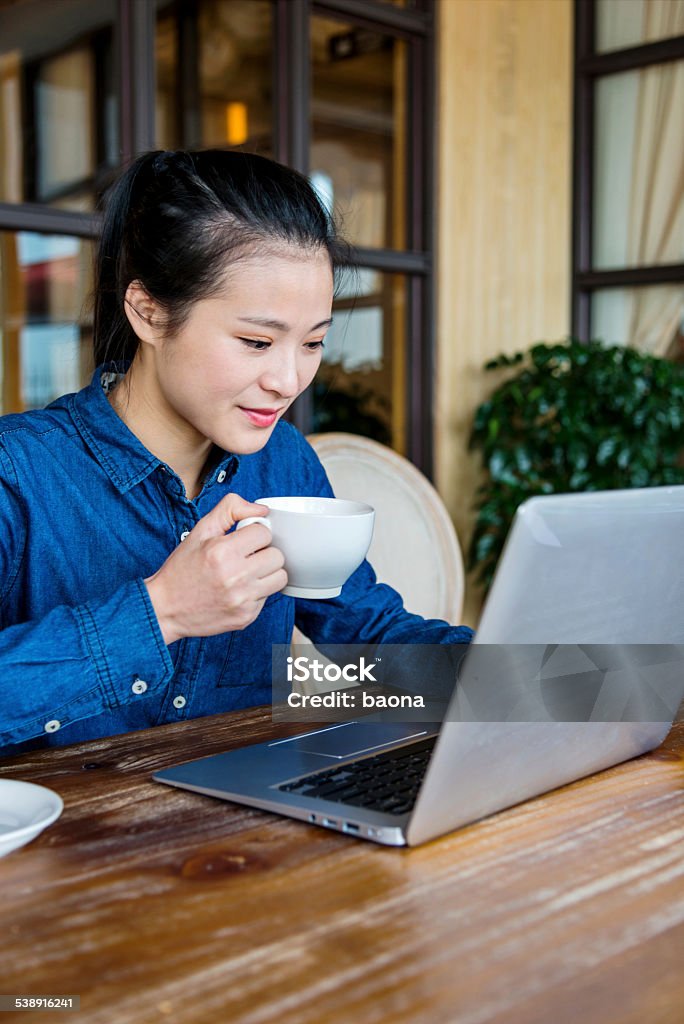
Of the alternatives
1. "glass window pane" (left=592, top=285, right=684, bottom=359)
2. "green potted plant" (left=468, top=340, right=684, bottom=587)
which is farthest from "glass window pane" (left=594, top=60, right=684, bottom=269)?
"green potted plant" (left=468, top=340, right=684, bottom=587)

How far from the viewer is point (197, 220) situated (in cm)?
122

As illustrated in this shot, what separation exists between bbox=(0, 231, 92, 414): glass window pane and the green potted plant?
1745mm

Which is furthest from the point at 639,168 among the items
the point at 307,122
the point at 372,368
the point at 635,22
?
the point at 307,122

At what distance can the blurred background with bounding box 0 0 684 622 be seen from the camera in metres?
3.35

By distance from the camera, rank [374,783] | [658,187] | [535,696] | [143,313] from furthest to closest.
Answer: [658,187] → [143,313] → [374,783] → [535,696]

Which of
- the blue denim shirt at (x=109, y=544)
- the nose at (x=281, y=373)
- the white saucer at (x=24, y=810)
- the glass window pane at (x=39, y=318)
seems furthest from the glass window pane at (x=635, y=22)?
the white saucer at (x=24, y=810)

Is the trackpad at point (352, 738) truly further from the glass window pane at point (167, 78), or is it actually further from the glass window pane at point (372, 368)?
the glass window pane at point (167, 78)

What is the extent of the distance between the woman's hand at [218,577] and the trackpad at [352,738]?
0.41 feet

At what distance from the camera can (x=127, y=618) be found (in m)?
0.97

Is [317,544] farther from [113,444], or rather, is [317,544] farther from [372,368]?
[372,368]

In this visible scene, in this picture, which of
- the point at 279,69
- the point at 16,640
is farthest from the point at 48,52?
the point at 16,640

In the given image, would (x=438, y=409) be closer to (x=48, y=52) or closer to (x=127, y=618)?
(x=48, y=52)

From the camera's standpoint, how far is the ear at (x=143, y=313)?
1.23m

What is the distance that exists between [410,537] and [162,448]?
78 cm
